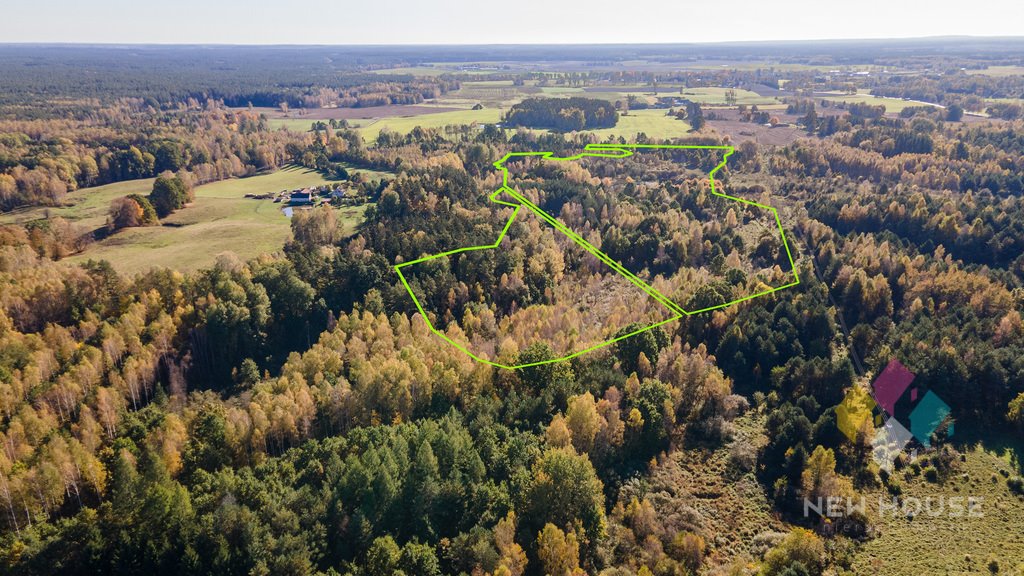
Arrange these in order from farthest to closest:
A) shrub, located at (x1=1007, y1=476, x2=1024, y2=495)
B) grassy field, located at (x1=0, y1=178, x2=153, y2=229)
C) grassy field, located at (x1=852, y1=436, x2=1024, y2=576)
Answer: grassy field, located at (x1=0, y1=178, x2=153, y2=229), shrub, located at (x1=1007, y1=476, x2=1024, y2=495), grassy field, located at (x1=852, y1=436, x2=1024, y2=576)

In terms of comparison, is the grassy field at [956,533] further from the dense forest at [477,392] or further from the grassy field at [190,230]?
the grassy field at [190,230]

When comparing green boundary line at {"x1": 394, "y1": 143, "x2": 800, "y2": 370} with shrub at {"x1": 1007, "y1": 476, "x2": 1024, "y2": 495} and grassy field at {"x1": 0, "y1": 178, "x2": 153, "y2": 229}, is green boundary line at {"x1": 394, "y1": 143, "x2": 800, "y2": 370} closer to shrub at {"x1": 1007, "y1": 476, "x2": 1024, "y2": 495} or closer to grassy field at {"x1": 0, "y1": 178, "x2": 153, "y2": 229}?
shrub at {"x1": 1007, "y1": 476, "x2": 1024, "y2": 495}

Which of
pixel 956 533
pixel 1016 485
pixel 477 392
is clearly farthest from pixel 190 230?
pixel 1016 485

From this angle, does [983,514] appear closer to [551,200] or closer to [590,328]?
[590,328]

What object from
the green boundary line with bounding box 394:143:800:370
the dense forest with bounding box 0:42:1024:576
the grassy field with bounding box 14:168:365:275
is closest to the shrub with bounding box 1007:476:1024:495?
the dense forest with bounding box 0:42:1024:576

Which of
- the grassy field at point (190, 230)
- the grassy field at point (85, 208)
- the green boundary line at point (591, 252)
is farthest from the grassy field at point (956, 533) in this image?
the grassy field at point (85, 208)

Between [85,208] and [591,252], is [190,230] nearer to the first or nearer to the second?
[85,208]

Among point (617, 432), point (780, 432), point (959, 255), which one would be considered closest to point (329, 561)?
Result: point (617, 432)
